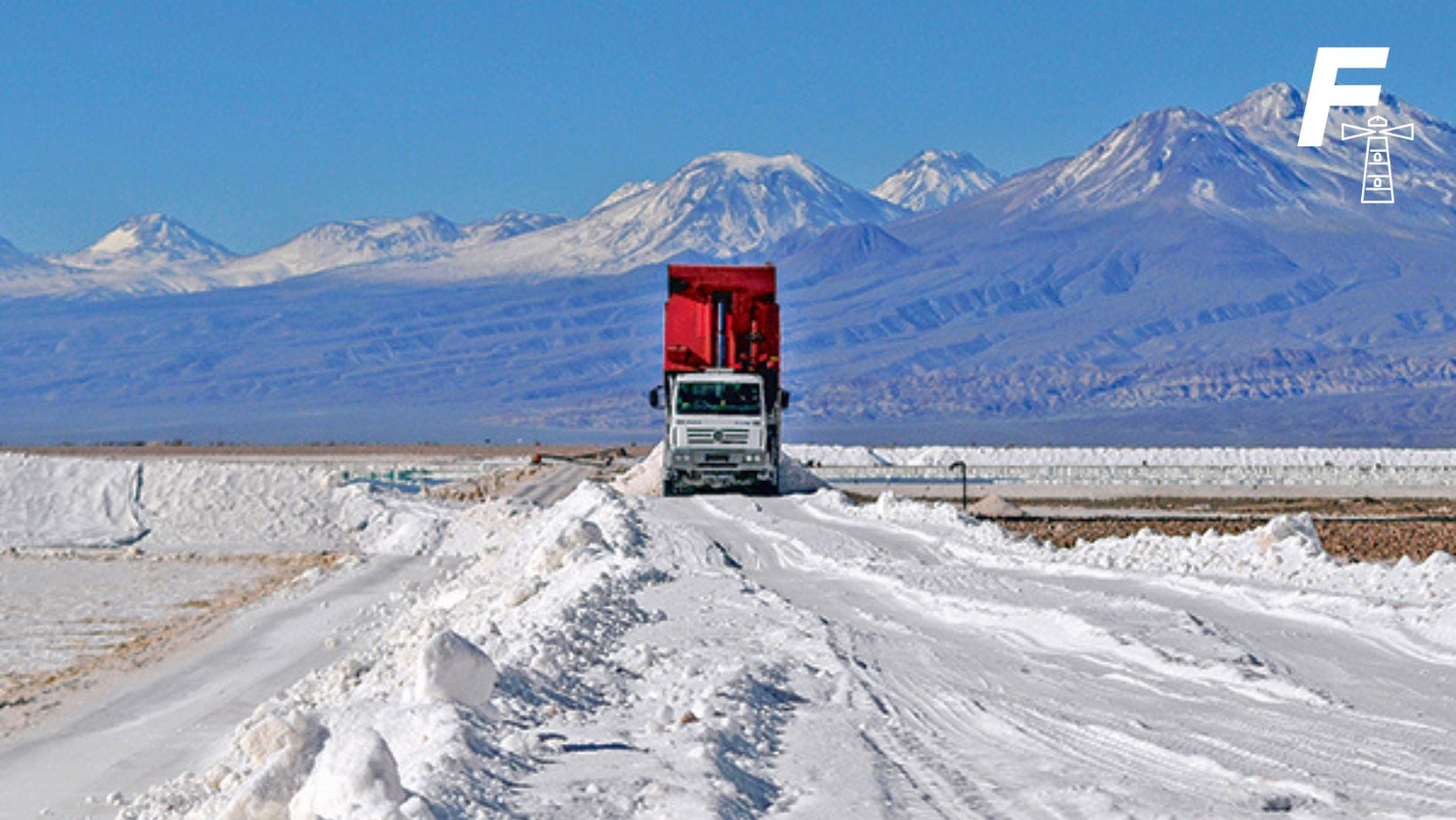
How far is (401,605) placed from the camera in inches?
949

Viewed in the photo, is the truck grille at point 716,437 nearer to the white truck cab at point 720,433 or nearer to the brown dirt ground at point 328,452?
the white truck cab at point 720,433

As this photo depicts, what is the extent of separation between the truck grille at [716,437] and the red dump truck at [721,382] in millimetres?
15

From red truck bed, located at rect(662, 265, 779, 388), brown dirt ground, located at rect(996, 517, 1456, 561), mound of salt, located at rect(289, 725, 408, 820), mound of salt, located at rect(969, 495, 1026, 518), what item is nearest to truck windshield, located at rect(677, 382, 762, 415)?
red truck bed, located at rect(662, 265, 779, 388)

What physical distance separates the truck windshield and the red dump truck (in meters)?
0.02

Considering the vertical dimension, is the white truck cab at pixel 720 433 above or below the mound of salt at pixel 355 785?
above

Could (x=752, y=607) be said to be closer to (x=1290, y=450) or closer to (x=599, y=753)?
(x=599, y=753)

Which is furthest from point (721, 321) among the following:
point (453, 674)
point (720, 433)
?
point (453, 674)

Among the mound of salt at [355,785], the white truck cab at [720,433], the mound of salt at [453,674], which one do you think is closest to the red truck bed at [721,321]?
the white truck cab at [720,433]

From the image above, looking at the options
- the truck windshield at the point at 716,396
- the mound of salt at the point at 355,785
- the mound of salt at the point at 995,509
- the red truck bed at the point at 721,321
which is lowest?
the mound of salt at the point at 355,785

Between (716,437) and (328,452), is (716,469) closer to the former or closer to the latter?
(716,437)

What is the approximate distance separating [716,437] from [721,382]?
1.01 metres

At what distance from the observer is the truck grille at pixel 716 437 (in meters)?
34.6

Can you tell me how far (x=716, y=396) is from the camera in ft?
113

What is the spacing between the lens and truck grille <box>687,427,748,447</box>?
113 feet
